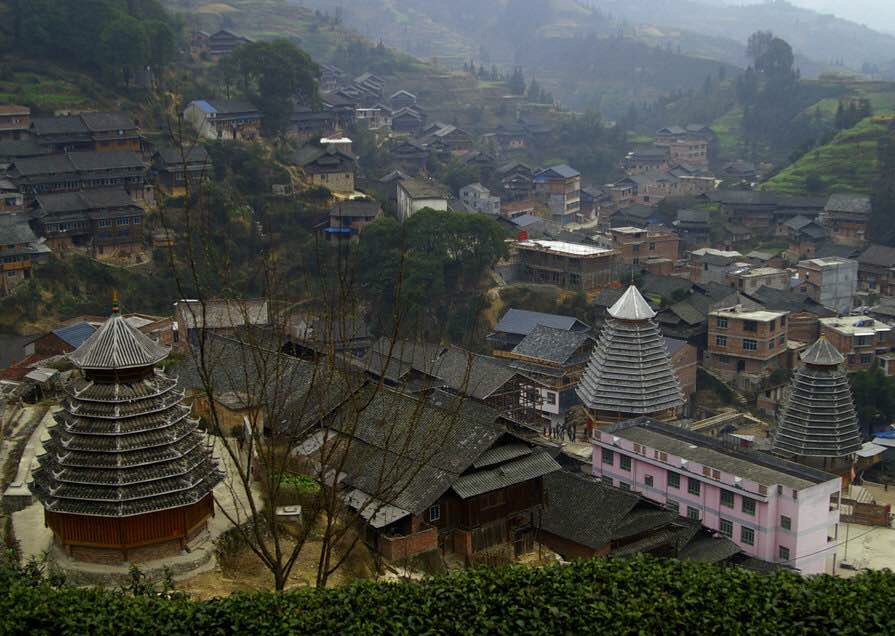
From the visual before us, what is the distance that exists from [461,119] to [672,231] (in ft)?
155

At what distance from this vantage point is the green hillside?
84.9m

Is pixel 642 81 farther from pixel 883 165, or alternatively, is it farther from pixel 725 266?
pixel 725 266

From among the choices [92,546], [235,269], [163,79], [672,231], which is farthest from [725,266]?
[92,546]

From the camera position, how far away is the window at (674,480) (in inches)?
1513

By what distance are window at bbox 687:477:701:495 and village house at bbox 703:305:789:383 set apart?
1977 centimetres

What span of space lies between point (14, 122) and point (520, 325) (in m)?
32.5

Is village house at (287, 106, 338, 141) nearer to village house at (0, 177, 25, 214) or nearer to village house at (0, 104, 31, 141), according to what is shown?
village house at (0, 104, 31, 141)

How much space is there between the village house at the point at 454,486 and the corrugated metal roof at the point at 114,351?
645cm

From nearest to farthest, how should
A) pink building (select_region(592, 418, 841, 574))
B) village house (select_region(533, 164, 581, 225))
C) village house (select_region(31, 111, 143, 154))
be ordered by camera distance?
pink building (select_region(592, 418, 841, 574))
village house (select_region(31, 111, 143, 154))
village house (select_region(533, 164, 581, 225))

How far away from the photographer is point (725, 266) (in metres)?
70.1

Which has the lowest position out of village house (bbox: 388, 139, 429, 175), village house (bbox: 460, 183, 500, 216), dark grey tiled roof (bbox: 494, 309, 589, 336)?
dark grey tiled roof (bbox: 494, 309, 589, 336)

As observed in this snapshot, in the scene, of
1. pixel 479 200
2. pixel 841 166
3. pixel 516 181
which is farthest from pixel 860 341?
pixel 516 181

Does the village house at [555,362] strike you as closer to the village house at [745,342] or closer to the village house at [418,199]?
the village house at [745,342]

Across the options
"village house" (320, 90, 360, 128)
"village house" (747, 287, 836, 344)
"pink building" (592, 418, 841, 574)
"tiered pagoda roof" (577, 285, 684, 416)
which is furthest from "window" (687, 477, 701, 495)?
"village house" (320, 90, 360, 128)
